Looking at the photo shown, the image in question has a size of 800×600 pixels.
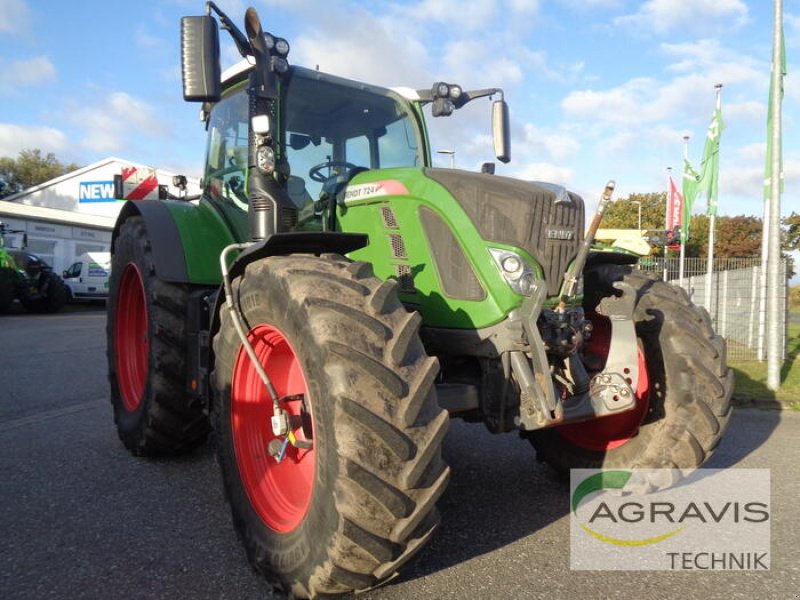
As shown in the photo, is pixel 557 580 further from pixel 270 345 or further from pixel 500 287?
pixel 270 345

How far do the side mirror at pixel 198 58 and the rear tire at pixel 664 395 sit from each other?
2332 millimetres

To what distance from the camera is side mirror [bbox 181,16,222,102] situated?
10.4 ft

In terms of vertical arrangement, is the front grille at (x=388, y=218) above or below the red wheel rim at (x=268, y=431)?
above

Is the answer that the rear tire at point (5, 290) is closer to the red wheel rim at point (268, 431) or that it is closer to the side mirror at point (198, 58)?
the side mirror at point (198, 58)

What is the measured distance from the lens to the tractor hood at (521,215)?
10.3ft

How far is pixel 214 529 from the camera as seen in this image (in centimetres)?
331

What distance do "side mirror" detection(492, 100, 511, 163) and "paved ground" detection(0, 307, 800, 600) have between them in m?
2.12

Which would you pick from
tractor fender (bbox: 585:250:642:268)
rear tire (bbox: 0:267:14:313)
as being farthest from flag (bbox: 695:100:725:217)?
rear tire (bbox: 0:267:14:313)

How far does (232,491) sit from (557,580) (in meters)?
1.47

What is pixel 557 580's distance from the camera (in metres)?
2.79

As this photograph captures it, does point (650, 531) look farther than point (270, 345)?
Yes

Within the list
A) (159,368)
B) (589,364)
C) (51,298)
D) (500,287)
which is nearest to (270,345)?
(500,287)

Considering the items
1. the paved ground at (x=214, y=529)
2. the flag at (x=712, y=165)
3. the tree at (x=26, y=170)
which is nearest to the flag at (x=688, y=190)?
the flag at (x=712, y=165)

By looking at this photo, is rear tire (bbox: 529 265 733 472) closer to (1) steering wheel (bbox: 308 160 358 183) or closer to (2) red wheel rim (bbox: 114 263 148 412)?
(1) steering wheel (bbox: 308 160 358 183)
